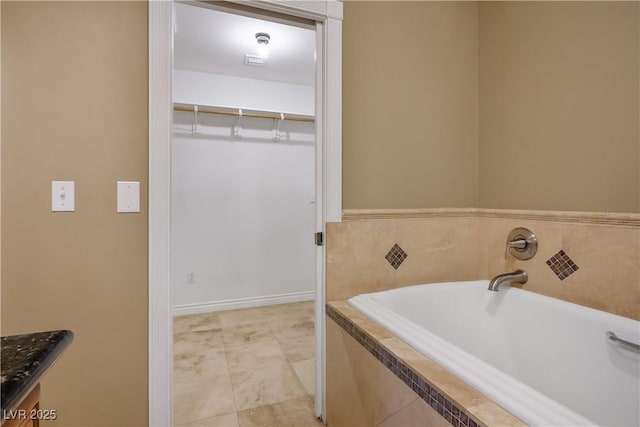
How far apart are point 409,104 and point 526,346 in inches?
51.6

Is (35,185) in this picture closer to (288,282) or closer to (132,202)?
(132,202)

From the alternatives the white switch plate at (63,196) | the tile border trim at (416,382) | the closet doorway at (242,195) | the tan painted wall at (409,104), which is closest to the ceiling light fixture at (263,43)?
the closet doorway at (242,195)

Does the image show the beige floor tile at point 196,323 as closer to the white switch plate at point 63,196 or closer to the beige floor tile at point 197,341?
Result: the beige floor tile at point 197,341

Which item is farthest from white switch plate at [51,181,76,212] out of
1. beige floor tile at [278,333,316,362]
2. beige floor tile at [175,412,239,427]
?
beige floor tile at [278,333,316,362]

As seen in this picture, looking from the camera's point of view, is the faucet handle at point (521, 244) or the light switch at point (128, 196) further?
the faucet handle at point (521, 244)

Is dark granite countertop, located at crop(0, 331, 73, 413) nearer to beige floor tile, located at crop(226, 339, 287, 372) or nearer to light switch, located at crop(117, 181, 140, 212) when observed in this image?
light switch, located at crop(117, 181, 140, 212)

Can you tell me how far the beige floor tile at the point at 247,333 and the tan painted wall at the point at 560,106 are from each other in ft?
6.24

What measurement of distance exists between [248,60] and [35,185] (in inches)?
81.9

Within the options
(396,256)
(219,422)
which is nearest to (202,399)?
(219,422)

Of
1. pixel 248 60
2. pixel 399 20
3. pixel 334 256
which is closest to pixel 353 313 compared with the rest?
pixel 334 256

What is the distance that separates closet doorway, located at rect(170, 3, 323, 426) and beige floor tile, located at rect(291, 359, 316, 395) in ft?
0.05

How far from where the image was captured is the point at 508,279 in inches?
61.2

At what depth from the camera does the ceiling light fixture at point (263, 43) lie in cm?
234

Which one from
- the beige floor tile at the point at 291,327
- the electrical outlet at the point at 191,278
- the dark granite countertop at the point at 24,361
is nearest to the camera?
the dark granite countertop at the point at 24,361
